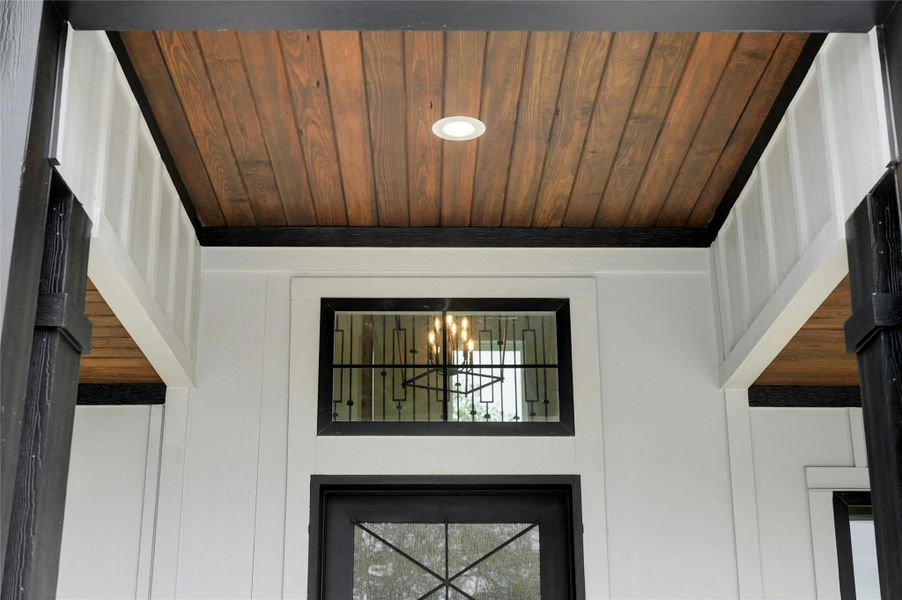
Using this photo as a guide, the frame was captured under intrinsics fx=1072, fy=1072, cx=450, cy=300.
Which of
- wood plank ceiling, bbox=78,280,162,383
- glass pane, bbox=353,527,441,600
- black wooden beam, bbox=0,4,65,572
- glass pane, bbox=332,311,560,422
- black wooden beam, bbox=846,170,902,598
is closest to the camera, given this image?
black wooden beam, bbox=0,4,65,572

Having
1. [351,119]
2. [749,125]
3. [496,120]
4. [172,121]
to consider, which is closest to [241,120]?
[172,121]

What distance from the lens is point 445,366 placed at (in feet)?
13.5

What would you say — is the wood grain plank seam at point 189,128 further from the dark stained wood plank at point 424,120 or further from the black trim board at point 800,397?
the black trim board at point 800,397

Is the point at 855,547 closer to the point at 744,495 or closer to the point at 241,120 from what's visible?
the point at 744,495

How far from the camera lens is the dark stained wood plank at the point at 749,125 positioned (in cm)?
296

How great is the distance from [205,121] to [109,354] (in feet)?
2.98

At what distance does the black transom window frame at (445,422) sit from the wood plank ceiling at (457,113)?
31cm

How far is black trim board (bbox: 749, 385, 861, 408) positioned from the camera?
406cm

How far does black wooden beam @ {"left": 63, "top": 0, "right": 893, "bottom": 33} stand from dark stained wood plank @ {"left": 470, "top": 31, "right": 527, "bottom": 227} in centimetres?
55

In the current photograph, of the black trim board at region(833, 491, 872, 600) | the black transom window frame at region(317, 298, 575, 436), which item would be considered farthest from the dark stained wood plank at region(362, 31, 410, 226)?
the black trim board at region(833, 491, 872, 600)

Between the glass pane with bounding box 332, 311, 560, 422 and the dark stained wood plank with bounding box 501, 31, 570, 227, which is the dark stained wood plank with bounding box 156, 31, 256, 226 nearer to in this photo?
the glass pane with bounding box 332, 311, 560, 422

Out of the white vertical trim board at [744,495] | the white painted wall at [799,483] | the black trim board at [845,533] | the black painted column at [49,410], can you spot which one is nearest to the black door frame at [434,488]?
the white vertical trim board at [744,495]

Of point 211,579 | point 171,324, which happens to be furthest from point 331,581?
point 171,324

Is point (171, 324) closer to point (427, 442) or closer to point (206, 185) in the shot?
point (206, 185)
